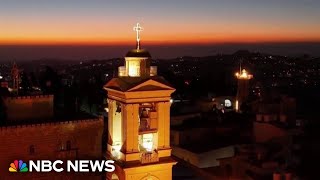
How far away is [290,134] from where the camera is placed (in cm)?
3188

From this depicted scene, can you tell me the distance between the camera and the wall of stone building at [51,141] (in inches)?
745

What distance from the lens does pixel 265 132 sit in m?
34.2

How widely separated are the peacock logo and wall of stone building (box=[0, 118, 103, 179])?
0.36 meters

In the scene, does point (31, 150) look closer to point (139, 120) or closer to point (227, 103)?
point (139, 120)

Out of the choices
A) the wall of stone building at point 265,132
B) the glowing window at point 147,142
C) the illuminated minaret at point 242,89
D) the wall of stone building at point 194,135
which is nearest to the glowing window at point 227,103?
the illuminated minaret at point 242,89

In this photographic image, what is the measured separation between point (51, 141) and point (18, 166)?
6.47 ft

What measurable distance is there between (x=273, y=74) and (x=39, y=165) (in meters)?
94.9

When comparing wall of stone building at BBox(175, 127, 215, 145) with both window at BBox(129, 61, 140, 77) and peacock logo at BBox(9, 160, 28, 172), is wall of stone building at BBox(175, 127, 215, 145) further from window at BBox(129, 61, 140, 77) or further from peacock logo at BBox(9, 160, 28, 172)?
window at BBox(129, 61, 140, 77)

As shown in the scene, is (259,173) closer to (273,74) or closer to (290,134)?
(290,134)

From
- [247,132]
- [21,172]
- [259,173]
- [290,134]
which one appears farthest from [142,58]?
[247,132]

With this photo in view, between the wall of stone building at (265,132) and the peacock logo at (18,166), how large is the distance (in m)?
19.7

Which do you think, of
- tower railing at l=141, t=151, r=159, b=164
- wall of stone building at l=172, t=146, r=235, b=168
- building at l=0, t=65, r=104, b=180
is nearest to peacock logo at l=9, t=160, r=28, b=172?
building at l=0, t=65, r=104, b=180

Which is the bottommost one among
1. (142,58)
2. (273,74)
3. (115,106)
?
(273,74)

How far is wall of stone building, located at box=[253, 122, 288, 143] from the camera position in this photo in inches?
1303
